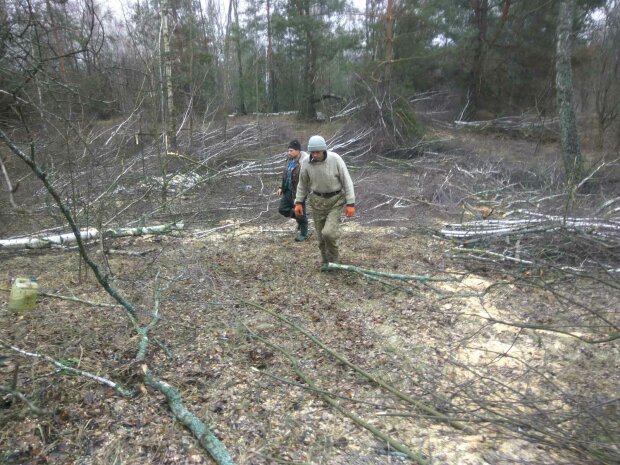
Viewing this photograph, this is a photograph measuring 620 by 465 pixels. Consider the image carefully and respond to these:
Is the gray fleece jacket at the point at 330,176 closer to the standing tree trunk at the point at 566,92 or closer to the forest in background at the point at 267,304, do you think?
the forest in background at the point at 267,304

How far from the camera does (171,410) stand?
2.96 m

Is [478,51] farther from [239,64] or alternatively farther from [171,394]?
[171,394]

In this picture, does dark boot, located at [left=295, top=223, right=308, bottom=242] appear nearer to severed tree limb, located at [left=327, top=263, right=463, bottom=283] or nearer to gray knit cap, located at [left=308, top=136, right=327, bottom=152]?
Answer: severed tree limb, located at [left=327, top=263, right=463, bottom=283]

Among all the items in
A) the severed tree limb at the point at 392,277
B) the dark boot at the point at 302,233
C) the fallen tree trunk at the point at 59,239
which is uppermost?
the fallen tree trunk at the point at 59,239

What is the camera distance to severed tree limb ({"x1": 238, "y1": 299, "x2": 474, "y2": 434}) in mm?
2858

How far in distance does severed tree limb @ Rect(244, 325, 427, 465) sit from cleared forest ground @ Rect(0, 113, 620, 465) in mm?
39

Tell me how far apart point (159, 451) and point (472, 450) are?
198cm

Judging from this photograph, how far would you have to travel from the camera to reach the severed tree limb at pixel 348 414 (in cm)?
264

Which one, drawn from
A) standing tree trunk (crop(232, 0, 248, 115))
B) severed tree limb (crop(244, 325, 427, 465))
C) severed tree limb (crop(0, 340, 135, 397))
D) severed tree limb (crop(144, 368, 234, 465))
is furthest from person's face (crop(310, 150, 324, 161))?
standing tree trunk (crop(232, 0, 248, 115))

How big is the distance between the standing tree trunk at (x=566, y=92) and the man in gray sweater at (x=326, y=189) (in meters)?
6.17

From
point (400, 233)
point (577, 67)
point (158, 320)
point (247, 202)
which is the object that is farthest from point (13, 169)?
point (577, 67)

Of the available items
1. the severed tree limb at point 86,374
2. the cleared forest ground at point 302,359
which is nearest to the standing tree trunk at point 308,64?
the cleared forest ground at point 302,359

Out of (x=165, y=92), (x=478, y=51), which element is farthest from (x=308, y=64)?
(x=165, y=92)

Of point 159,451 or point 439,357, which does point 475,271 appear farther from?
point 159,451
